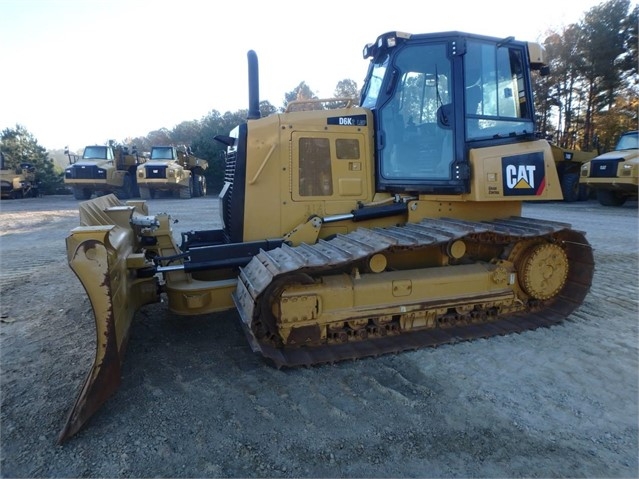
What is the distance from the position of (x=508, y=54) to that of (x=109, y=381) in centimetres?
475

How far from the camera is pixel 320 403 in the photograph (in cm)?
291

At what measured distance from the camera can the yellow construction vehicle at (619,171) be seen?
1428cm

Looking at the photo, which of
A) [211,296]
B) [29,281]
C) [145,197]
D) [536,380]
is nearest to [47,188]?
[145,197]

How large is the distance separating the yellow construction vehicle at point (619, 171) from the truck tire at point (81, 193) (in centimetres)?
2338

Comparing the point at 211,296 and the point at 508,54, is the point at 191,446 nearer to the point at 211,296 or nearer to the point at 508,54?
the point at 211,296

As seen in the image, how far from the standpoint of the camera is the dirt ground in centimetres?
234

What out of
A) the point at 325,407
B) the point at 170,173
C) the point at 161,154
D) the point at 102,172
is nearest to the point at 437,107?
the point at 325,407

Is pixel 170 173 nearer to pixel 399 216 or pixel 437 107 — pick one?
pixel 399 216

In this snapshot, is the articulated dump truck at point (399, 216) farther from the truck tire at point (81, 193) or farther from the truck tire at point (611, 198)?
the truck tire at point (81, 193)

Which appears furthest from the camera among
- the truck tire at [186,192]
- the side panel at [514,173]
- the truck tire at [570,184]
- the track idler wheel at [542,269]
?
the truck tire at [186,192]

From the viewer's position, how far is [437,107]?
4.14 meters

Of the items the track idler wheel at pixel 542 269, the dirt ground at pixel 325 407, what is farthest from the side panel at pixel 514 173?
the dirt ground at pixel 325 407

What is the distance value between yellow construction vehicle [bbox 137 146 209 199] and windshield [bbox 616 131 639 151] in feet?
63.6

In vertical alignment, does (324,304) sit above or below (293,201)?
below
